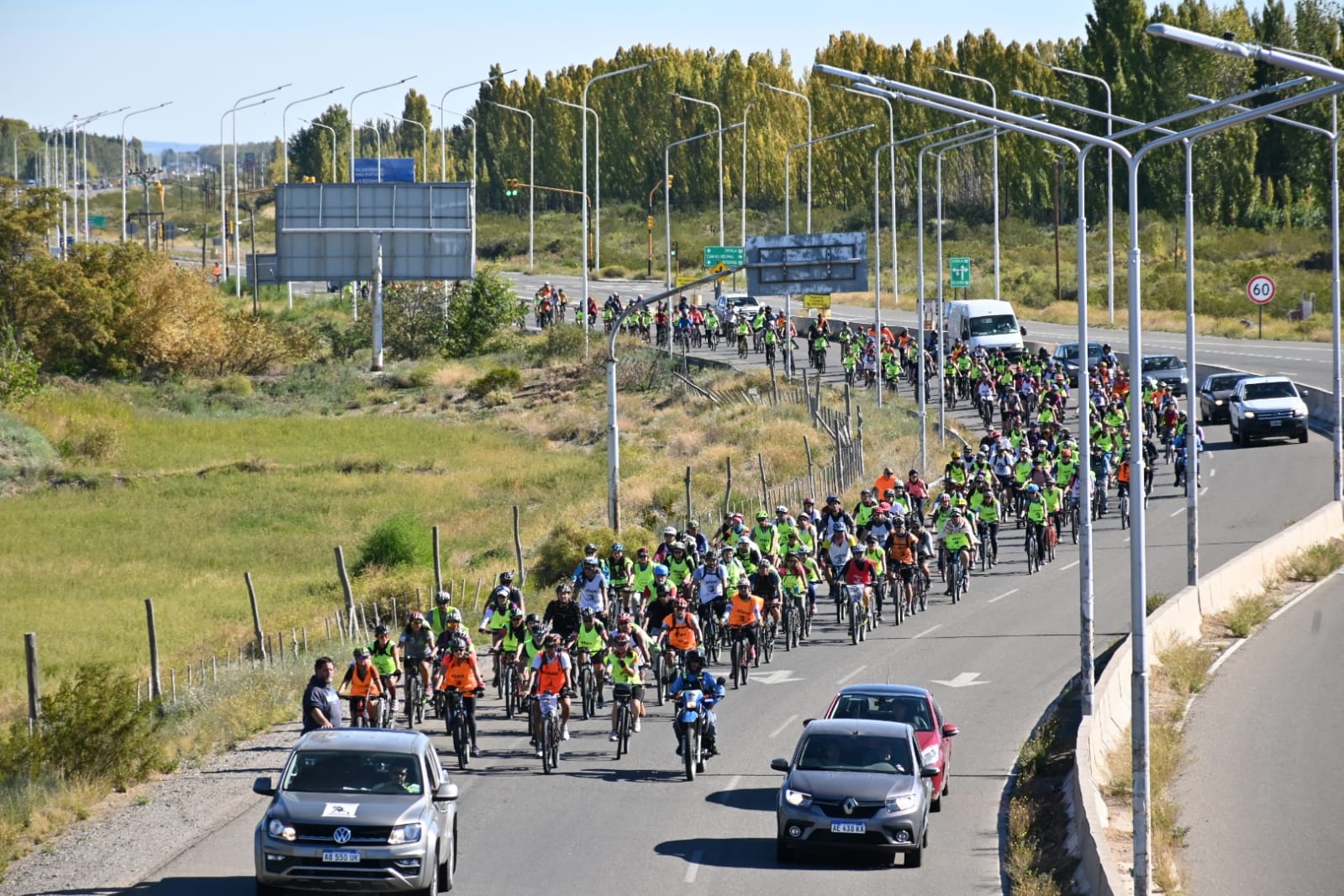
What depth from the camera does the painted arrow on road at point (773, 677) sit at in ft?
86.8

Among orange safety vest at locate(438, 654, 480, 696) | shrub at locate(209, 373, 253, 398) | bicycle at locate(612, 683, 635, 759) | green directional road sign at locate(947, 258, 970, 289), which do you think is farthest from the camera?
shrub at locate(209, 373, 253, 398)

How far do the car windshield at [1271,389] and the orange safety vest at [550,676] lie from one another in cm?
3381

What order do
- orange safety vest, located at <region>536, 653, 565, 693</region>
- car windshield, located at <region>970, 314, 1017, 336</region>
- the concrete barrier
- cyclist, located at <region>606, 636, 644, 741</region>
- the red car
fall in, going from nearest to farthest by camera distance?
1. the concrete barrier
2. the red car
3. orange safety vest, located at <region>536, 653, 565, 693</region>
4. cyclist, located at <region>606, 636, 644, 741</region>
5. car windshield, located at <region>970, 314, 1017, 336</region>

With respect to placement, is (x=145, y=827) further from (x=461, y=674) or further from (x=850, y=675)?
(x=850, y=675)

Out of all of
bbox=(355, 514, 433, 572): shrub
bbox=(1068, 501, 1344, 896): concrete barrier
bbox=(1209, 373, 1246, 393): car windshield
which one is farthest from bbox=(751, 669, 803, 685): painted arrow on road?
bbox=(1209, 373, 1246, 393): car windshield

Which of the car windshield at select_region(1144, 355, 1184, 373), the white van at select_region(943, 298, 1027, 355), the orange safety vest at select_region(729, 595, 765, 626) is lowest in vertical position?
the orange safety vest at select_region(729, 595, 765, 626)

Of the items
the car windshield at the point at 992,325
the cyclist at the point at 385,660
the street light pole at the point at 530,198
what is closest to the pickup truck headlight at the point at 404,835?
the cyclist at the point at 385,660

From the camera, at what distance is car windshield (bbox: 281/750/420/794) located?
15336mm

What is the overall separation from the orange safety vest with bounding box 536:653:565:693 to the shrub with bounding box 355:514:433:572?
22.1 meters

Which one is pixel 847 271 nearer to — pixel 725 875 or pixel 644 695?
pixel 644 695

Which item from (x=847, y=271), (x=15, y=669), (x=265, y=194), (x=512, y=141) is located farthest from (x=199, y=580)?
(x=265, y=194)

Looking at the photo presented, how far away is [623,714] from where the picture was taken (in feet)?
72.0

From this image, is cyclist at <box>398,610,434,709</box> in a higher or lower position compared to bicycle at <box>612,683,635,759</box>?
higher

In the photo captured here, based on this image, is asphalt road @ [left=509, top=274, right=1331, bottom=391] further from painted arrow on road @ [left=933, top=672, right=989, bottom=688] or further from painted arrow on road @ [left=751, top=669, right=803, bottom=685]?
painted arrow on road @ [left=751, top=669, right=803, bottom=685]
